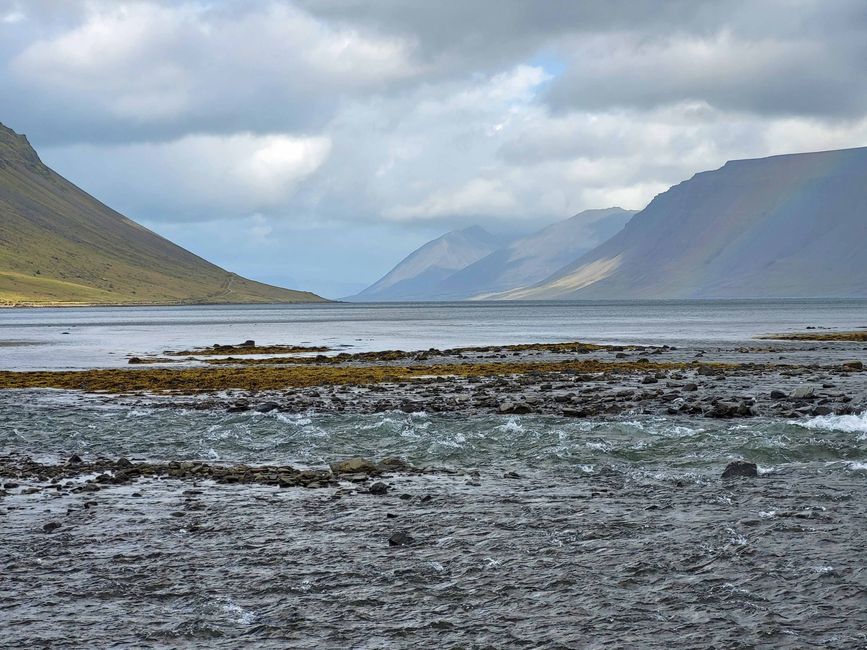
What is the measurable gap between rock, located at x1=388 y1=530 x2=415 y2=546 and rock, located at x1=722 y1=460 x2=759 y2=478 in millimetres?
9916

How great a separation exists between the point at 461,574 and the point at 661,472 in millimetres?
10362

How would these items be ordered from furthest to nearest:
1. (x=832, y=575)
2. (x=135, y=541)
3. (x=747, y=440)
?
(x=747, y=440), (x=135, y=541), (x=832, y=575)

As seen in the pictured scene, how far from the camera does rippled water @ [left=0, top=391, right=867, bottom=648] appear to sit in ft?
45.6

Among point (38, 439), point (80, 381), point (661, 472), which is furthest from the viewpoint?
point (80, 381)

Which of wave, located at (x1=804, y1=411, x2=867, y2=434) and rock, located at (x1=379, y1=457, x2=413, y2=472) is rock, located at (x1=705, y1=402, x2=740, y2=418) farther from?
rock, located at (x1=379, y1=457, x2=413, y2=472)

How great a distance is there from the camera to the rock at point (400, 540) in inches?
717

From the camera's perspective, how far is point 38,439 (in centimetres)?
3203

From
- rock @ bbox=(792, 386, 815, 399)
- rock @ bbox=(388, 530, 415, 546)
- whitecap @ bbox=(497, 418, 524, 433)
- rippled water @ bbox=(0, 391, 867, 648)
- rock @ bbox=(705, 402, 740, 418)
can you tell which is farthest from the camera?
rock @ bbox=(792, 386, 815, 399)

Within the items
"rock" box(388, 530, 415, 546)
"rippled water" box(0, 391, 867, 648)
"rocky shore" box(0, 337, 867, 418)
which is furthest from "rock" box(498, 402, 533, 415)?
"rock" box(388, 530, 415, 546)

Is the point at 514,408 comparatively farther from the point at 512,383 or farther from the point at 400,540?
the point at 400,540

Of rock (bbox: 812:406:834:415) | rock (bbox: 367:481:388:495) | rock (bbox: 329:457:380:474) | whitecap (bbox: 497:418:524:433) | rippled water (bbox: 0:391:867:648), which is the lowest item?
rippled water (bbox: 0:391:867:648)

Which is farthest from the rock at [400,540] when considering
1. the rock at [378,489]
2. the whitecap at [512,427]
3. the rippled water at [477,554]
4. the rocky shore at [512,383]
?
the rocky shore at [512,383]

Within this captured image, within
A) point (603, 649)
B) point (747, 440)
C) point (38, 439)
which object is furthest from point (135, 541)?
point (747, 440)

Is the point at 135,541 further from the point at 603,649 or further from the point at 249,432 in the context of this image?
the point at 249,432
